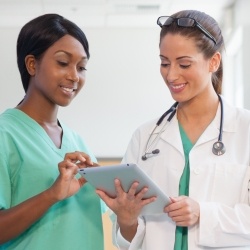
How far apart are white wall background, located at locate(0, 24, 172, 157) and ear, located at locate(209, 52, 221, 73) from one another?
2.67 m

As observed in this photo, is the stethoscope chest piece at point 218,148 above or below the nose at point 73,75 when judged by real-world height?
below

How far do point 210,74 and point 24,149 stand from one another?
0.60 metres

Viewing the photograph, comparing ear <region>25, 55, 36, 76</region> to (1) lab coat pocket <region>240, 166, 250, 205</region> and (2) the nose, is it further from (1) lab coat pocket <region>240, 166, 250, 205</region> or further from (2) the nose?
(1) lab coat pocket <region>240, 166, 250, 205</region>

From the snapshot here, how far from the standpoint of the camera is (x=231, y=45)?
4.92 m

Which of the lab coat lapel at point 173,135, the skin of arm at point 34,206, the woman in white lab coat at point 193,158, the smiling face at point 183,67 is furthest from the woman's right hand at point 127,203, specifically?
the smiling face at point 183,67

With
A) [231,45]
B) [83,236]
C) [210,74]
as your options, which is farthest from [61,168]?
[231,45]

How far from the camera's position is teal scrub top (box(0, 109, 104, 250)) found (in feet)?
4.31

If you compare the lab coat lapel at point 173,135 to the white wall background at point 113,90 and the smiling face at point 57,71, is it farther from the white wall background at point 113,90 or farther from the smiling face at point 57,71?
the white wall background at point 113,90

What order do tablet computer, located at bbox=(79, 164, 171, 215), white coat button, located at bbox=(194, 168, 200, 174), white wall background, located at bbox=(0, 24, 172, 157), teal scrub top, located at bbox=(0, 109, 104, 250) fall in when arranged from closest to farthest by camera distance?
tablet computer, located at bbox=(79, 164, 171, 215) → teal scrub top, located at bbox=(0, 109, 104, 250) → white coat button, located at bbox=(194, 168, 200, 174) → white wall background, located at bbox=(0, 24, 172, 157)

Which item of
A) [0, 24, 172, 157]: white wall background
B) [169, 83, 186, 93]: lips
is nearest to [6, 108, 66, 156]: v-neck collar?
[169, 83, 186, 93]: lips

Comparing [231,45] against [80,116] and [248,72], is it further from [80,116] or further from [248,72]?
[80,116]

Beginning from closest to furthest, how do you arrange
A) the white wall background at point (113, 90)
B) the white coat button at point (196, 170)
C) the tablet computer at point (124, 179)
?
the tablet computer at point (124, 179), the white coat button at point (196, 170), the white wall background at point (113, 90)

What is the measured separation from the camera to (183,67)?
4.77ft

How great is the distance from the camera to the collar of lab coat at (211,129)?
1465 mm
